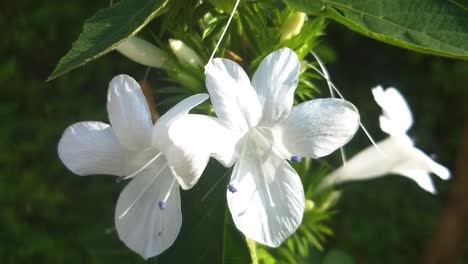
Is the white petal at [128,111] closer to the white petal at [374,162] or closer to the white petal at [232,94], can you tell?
the white petal at [232,94]

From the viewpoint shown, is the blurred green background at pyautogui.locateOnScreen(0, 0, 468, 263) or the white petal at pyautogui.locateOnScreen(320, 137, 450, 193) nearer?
the white petal at pyautogui.locateOnScreen(320, 137, 450, 193)

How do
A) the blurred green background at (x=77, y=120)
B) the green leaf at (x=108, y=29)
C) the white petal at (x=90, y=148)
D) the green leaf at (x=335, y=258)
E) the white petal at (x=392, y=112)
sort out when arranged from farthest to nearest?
the blurred green background at (x=77, y=120) → the green leaf at (x=335, y=258) → the white petal at (x=392, y=112) → the white petal at (x=90, y=148) → the green leaf at (x=108, y=29)

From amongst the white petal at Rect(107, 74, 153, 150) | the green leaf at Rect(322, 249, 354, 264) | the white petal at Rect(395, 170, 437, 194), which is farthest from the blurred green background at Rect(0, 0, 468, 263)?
the white petal at Rect(107, 74, 153, 150)

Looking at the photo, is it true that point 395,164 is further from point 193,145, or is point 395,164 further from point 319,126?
point 193,145

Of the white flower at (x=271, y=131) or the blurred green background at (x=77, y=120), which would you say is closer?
the white flower at (x=271, y=131)

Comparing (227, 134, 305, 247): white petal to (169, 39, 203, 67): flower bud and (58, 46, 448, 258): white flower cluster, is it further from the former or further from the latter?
(169, 39, 203, 67): flower bud

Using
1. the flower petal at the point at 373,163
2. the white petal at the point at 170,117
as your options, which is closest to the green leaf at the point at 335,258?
the flower petal at the point at 373,163
